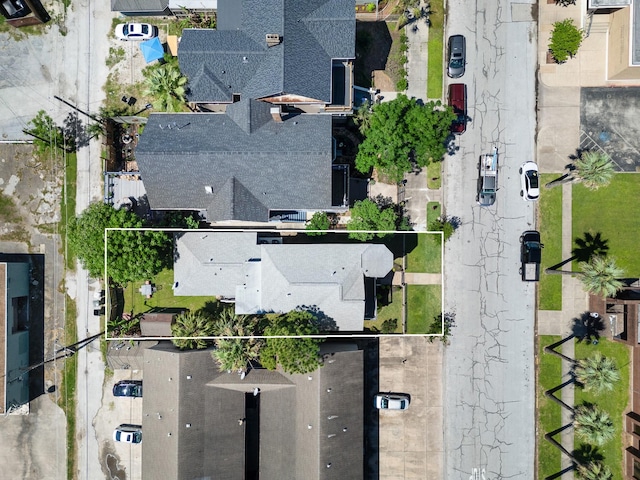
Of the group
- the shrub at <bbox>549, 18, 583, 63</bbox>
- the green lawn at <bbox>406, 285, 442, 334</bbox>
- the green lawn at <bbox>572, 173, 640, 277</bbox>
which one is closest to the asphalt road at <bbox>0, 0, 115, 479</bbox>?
the green lawn at <bbox>406, 285, 442, 334</bbox>

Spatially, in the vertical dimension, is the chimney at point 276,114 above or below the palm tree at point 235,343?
above

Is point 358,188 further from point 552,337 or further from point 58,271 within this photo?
point 58,271

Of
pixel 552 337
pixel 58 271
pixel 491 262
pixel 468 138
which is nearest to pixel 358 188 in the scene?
pixel 468 138

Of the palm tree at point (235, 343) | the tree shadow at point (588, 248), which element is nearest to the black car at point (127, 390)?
the palm tree at point (235, 343)

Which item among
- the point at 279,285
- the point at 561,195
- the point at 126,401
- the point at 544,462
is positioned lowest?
the point at 544,462

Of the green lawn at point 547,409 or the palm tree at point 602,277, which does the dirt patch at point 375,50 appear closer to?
the palm tree at point 602,277
